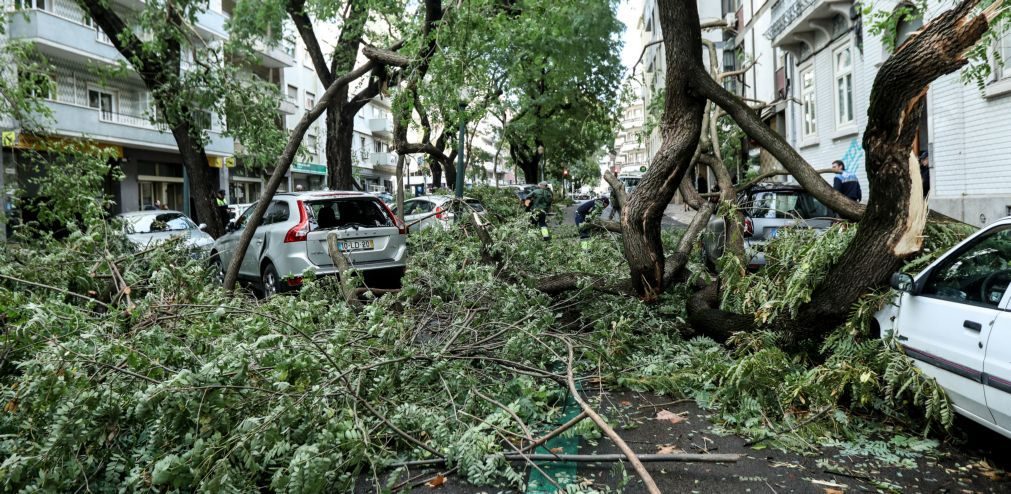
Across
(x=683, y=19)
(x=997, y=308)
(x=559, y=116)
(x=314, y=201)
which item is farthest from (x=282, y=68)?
(x=997, y=308)

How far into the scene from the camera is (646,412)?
493 centimetres

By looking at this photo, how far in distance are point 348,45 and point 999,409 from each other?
48.3 feet

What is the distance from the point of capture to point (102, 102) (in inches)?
1117

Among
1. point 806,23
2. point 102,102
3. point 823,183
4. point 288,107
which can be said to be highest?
point 288,107

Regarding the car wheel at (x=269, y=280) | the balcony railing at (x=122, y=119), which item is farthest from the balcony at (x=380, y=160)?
the car wheel at (x=269, y=280)

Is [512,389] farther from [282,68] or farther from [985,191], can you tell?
[282,68]

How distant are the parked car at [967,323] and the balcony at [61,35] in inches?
1014

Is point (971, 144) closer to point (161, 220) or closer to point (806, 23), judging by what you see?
point (806, 23)

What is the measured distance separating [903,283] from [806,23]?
19751 mm

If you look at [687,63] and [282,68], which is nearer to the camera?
[687,63]

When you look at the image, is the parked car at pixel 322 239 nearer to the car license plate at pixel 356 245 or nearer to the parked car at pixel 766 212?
the car license plate at pixel 356 245

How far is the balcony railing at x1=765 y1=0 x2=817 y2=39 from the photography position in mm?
21297

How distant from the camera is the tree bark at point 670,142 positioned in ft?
22.6

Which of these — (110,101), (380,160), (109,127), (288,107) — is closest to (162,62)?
(109,127)
